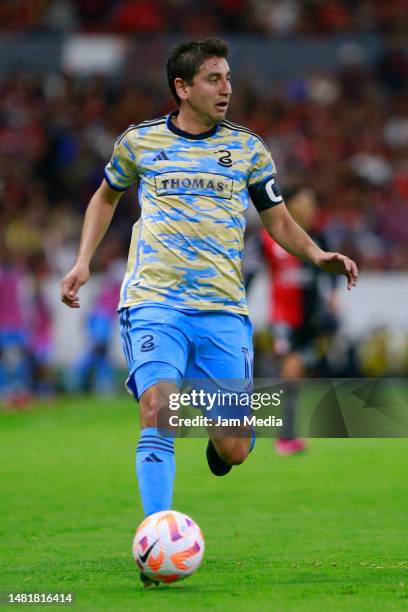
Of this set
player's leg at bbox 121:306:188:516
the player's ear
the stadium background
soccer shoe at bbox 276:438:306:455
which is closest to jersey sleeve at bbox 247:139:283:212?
the player's ear

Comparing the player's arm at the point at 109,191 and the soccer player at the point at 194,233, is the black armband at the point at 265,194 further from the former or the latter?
the player's arm at the point at 109,191

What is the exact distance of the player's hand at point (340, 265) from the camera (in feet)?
21.4

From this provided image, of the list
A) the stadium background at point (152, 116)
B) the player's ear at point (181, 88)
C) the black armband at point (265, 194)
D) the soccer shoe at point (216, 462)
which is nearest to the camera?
the player's ear at point (181, 88)

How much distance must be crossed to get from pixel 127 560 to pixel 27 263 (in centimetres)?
1281

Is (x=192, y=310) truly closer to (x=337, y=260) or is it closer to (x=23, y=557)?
(x=337, y=260)

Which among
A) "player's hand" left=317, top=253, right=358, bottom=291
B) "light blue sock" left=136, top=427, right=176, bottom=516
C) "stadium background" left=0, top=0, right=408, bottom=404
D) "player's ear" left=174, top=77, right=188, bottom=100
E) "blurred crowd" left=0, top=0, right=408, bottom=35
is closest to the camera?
"light blue sock" left=136, top=427, right=176, bottom=516

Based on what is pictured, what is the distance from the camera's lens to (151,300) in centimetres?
659

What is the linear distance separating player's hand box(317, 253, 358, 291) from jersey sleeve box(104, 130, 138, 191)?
1041mm

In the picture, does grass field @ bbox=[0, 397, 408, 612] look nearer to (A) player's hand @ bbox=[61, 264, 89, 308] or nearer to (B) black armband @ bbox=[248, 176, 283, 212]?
(A) player's hand @ bbox=[61, 264, 89, 308]

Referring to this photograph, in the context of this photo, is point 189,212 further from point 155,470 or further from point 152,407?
point 155,470

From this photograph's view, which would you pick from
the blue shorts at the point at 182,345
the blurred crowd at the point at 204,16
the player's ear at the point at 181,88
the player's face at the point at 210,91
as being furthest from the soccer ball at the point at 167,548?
the blurred crowd at the point at 204,16

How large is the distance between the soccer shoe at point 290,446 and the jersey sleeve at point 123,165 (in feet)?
19.1

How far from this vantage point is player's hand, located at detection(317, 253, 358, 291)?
6.51 metres

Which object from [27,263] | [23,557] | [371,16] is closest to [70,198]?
[27,263]
